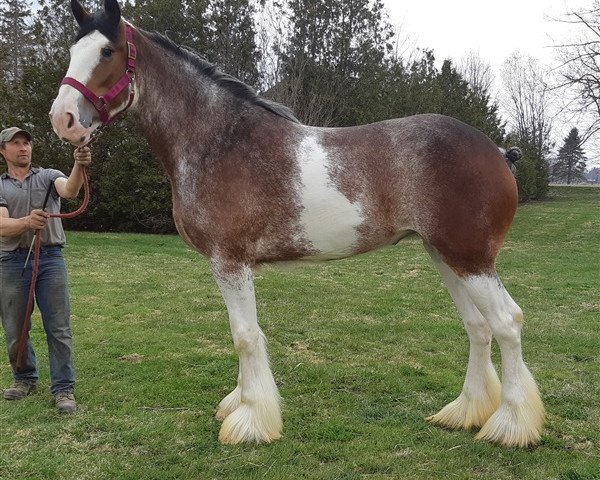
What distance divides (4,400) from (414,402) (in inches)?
137

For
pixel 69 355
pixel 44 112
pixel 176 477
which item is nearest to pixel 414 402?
pixel 176 477

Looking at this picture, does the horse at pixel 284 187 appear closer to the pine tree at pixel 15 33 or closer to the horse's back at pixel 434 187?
the horse's back at pixel 434 187

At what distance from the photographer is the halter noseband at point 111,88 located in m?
3.04

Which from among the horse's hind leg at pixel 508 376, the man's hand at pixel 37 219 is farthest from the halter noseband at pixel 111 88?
the horse's hind leg at pixel 508 376

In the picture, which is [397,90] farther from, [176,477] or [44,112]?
[176,477]

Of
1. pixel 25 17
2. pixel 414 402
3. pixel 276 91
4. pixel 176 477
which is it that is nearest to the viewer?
pixel 176 477

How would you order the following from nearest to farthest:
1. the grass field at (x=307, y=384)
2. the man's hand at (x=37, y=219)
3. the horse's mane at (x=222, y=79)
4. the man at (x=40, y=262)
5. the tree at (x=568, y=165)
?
the grass field at (x=307, y=384) → the horse's mane at (x=222, y=79) → the man's hand at (x=37, y=219) → the man at (x=40, y=262) → the tree at (x=568, y=165)

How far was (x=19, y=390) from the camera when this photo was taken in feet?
14.3

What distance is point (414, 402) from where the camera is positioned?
167 inches

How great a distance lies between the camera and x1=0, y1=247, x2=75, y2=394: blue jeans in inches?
165

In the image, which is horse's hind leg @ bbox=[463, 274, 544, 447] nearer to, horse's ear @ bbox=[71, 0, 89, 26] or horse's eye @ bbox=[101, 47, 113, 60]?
horse's eye @ bbox=[101, 47, 113, 60]

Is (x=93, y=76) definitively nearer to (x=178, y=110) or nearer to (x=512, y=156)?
(x=178, y=110)

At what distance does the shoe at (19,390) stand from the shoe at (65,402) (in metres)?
0.42

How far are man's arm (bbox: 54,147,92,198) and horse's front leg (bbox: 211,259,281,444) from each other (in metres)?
1.27
